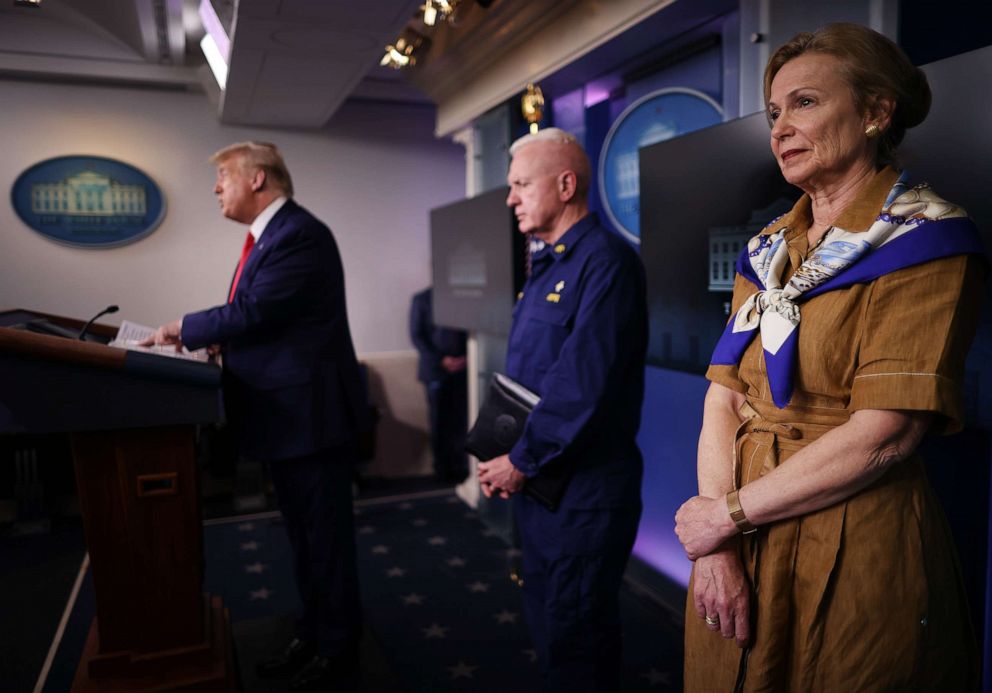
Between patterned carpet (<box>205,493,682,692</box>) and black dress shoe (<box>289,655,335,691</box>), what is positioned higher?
black dress shoe (<box>289,655,335,691</box>)

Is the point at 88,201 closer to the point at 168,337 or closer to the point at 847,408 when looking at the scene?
the point at 168,337

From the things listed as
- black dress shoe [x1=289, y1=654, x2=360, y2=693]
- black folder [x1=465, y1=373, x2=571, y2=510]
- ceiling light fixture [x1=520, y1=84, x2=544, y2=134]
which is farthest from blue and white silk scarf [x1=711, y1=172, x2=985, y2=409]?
ceiling light fixture [x1=520, y1=84, x2=544, y2=134]

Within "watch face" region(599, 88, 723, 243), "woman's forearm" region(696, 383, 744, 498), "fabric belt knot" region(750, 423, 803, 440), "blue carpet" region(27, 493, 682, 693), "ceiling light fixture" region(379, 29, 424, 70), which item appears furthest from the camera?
"ceiling light fixture" region(379, 29, 424, 70)

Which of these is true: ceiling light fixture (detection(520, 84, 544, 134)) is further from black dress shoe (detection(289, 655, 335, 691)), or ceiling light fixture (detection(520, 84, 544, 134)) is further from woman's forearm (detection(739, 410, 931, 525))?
woman's forearm (detection(739, 410, 931, 525))

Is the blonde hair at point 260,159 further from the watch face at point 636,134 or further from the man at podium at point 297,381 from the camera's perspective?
the watch face at point 636,134

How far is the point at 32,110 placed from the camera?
4113mm

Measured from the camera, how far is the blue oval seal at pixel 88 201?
4.15 meters

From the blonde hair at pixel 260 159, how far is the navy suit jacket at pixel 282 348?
6.1 inches

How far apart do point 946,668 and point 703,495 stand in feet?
1.20

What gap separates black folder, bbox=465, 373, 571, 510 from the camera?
1.71 m

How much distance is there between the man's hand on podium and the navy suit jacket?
Answer: 0.08 feet

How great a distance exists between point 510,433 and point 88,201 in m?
3.63

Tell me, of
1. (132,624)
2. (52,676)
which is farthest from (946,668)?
(52,676)

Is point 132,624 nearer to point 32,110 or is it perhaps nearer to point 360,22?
point 360,22
